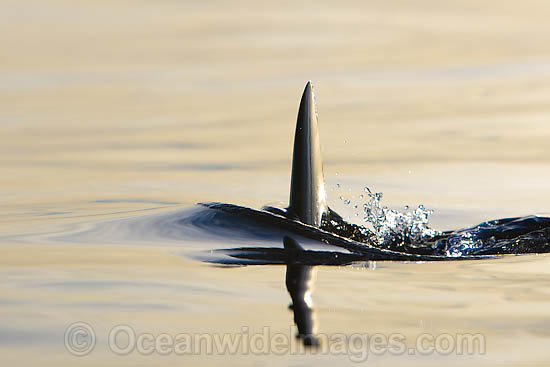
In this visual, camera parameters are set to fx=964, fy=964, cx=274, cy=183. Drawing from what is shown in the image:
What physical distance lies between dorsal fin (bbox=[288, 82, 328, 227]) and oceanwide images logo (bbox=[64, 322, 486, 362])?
15.3ft

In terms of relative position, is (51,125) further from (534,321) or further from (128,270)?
(534,321)

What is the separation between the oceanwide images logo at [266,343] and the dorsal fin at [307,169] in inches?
183

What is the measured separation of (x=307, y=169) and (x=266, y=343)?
16.7ft

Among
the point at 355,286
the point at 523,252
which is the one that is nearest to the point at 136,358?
the point at 355,286

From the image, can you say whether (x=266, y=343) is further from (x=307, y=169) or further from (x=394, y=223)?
(x=394, y=223)

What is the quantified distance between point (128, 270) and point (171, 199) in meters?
5.12

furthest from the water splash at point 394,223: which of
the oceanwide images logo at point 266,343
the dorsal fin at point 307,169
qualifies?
the oceanwide images logo at point 266,343

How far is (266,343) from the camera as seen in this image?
5746 millimetres

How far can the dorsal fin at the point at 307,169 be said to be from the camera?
10.7 m

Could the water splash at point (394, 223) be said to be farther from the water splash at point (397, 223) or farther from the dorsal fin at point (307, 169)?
the dorsal fin at point (307, 169)

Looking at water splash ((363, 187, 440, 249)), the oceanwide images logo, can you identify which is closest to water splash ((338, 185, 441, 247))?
water splash ((363, 187, 440, 249))

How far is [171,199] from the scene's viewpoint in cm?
1337

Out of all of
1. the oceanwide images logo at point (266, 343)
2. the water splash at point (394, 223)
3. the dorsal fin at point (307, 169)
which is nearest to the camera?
the oceanwide images logo at point (266, 343)

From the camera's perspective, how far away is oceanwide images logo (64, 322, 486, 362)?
18.3ft
